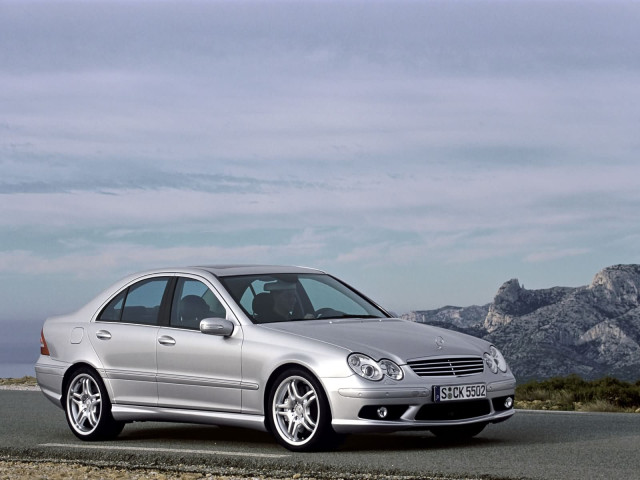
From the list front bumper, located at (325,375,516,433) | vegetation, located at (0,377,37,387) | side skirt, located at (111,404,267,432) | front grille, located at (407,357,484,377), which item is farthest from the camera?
vegetation, located at (0,377,37,387)

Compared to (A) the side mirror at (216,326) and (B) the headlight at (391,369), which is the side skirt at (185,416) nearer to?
(A) the side mirror at (216,326)

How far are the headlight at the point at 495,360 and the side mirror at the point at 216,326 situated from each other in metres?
2.29

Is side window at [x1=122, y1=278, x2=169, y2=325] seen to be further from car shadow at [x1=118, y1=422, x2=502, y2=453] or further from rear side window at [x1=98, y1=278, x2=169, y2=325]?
car shadow at [x1=118, y1=422, x2=502, y2=453]

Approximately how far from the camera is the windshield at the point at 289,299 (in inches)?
394

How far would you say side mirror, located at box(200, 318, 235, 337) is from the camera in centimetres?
949

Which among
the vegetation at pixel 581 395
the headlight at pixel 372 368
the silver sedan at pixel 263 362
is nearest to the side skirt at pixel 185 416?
the silver sedan at pixel 263 362

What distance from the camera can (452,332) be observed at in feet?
33.4

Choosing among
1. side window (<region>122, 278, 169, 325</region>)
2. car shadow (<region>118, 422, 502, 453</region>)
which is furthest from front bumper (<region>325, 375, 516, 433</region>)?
side window (<region>122, 278, 169, 325</region>)

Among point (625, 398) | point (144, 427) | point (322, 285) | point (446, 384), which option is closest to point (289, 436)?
point (446, 384)

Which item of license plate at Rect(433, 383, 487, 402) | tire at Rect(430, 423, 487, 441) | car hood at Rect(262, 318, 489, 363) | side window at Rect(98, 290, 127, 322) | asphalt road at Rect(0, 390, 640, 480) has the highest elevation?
side window at Rect(98, 290, 127, 322)

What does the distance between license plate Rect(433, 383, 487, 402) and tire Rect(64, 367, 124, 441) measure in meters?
3.63

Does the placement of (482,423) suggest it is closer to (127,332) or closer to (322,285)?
(322,285)

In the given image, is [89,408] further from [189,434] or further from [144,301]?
[144,301]

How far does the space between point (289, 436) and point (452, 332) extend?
1970 millimetres
